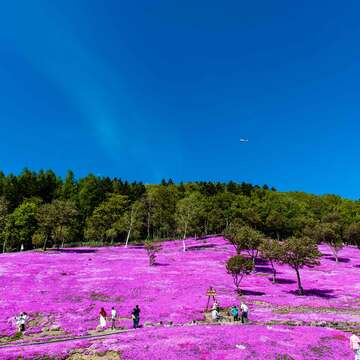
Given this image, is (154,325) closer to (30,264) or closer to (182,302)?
(182,302)

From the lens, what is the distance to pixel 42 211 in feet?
246

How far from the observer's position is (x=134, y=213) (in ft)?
306

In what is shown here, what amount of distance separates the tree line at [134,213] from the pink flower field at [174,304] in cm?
2171

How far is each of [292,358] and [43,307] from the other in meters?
25.0

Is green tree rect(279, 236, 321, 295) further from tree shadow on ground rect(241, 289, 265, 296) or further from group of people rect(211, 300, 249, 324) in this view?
group of people rect(211, 300, 249, 324)

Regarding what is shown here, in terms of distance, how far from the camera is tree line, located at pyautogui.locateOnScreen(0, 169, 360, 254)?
285 feet

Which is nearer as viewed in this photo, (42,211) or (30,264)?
(30,264)

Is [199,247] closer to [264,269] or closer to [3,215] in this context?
[264,269]

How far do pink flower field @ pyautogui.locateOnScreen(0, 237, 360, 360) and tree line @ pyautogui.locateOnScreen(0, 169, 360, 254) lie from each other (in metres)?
21.7

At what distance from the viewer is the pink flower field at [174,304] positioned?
1920 cm

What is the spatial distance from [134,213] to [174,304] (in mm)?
60184

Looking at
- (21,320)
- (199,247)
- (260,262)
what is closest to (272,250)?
(260,262)

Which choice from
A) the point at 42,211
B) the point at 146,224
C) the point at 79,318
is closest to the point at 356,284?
the point at 79,318

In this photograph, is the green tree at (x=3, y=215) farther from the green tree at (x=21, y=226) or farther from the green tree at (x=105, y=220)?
the green tree at (x=105, y=220)
